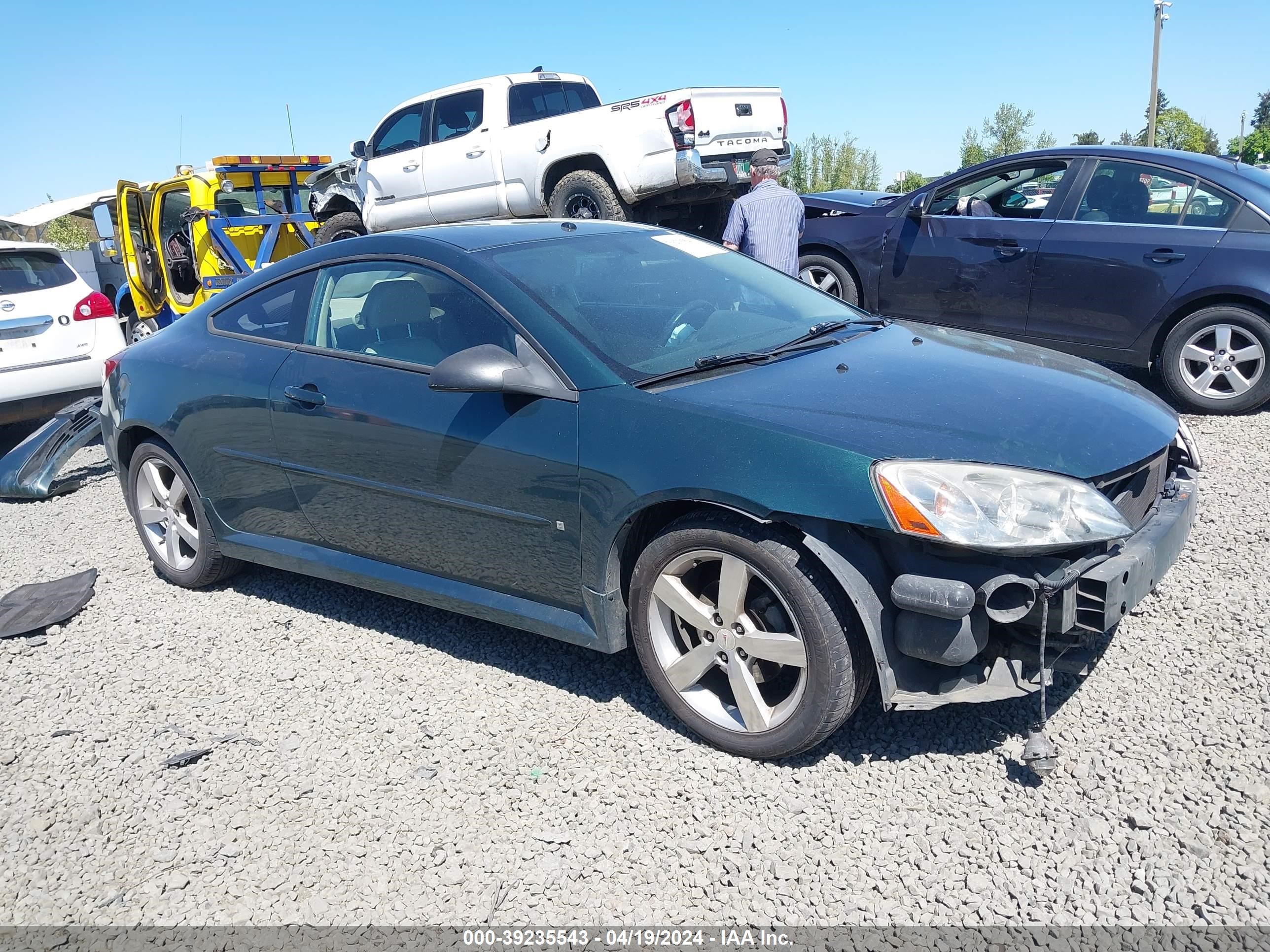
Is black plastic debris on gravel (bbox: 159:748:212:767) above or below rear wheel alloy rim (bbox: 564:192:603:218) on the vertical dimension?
below

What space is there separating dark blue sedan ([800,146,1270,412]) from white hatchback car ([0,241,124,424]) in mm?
6271

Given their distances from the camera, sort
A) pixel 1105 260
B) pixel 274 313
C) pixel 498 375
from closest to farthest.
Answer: pixel 498 375 < pixel 274 313 < pixel 1105 260

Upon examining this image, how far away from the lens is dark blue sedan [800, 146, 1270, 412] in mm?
6250

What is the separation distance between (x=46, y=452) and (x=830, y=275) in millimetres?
5988

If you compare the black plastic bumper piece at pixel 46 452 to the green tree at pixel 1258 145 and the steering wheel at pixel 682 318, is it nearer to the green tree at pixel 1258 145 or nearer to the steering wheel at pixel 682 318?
the steering wheel at pixel 682 318

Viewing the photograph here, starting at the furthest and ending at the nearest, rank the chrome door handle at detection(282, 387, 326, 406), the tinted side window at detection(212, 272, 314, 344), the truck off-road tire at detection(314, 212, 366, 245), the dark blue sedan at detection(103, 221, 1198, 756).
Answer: the truck off-road tire at detection(314, 212, 366, 245), the tinted side window at detection(212, 272, 314, 344), the chrome door handle at detection(282, 387, 326, 406), the dark blue sedan at detection(103, 221, 1198, 756)

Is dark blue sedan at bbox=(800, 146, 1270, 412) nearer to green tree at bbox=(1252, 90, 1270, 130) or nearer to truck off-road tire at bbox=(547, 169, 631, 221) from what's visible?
truck off-road tire at bbox=(547, 169, 631, 221)

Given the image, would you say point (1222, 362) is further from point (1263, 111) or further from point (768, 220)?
point (1263, 111)

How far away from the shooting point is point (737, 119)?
9.82 metres

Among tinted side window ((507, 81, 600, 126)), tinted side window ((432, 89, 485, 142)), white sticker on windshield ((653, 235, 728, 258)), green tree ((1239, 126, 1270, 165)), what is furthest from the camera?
green tree ((1239, 126, 1270, 165))

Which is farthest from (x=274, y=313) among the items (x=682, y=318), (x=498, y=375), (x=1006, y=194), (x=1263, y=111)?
(x=1263, y=111)

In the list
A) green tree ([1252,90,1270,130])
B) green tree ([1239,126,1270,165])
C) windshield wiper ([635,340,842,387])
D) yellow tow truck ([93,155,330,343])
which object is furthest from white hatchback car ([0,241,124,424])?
green tree ([1252,90,1270,130])

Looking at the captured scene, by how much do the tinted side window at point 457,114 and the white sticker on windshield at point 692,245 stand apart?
7522 millimetres

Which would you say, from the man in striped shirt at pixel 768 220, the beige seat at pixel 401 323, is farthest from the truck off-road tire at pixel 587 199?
the beige seat at pixel 401 323
